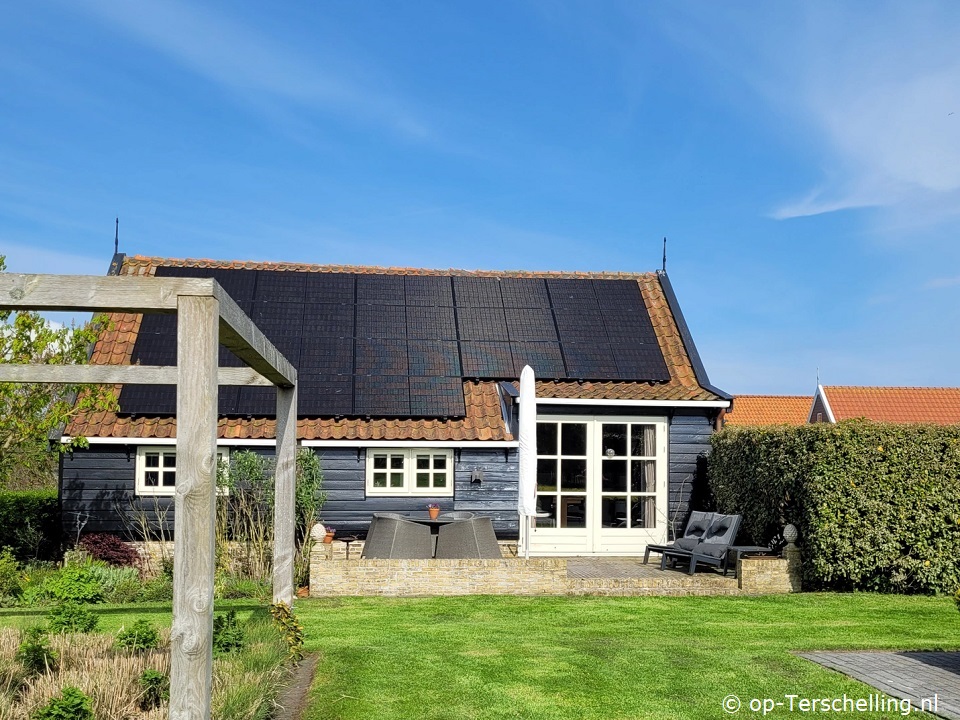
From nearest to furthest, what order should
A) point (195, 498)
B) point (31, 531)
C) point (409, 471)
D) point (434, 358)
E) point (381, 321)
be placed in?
point (195, 498) < point (31, 531) < point (409, 471) < point (434, 358) < point (381, 321)

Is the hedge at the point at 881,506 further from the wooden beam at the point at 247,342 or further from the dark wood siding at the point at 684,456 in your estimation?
the wooden beam at the point at 247,342

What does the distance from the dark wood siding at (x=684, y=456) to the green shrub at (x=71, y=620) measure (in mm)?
10091

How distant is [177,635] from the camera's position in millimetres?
4867

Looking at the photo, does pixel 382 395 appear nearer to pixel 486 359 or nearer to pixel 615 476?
pixel 486 359

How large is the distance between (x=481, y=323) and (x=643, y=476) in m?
4.19

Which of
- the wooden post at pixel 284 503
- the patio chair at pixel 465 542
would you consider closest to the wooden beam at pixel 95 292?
the wooden post at pixel 284 503

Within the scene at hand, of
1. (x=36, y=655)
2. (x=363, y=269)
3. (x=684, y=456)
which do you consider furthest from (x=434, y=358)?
(x=36, y=655)

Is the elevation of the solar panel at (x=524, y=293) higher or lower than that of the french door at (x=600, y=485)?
higher

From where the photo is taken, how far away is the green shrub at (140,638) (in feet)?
22.9

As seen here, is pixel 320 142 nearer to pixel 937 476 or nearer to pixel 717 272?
pixel 717 272

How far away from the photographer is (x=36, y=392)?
1289 centimetres

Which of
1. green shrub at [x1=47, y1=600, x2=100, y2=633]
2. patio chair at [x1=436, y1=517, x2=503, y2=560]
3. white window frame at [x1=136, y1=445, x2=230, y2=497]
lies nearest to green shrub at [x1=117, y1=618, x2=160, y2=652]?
green shrub at [x1=47, y1=600, x2=100, y2=633]

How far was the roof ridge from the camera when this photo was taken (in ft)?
59.5

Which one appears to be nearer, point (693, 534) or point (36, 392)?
point (36, 392)
